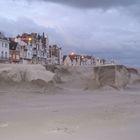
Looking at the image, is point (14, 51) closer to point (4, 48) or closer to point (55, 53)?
point (4, 48)

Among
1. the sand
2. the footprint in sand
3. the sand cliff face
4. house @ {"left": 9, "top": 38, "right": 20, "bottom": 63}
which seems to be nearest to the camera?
the sand

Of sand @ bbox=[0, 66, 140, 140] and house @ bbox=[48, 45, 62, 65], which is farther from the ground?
house @ bbox=[48, 45, 62, 65]

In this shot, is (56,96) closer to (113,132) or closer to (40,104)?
(40,104)

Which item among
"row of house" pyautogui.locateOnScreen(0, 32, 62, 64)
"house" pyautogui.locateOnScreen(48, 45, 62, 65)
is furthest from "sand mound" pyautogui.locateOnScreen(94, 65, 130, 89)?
"house" pyautogui.locateOnScreen(48, 45, 62, 65)

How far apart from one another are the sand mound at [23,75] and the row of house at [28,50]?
7215 centimetres

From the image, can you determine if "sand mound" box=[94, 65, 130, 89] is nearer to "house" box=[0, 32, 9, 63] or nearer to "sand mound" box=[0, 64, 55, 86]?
"sand mound" box=[0, 64, 55, 86]

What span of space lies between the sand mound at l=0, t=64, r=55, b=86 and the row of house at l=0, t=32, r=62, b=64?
237ft

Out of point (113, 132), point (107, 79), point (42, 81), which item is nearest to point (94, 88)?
point (107, 79)

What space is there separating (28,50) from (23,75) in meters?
107

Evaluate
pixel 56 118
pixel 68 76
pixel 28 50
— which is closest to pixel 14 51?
pixel 28 50

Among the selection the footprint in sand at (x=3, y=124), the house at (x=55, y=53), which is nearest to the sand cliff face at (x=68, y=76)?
the footprint in sand at (x=3, y=124)

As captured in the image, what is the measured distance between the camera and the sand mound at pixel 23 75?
21.0m

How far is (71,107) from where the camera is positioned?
15586 millimetres

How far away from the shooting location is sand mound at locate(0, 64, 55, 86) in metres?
21.0
